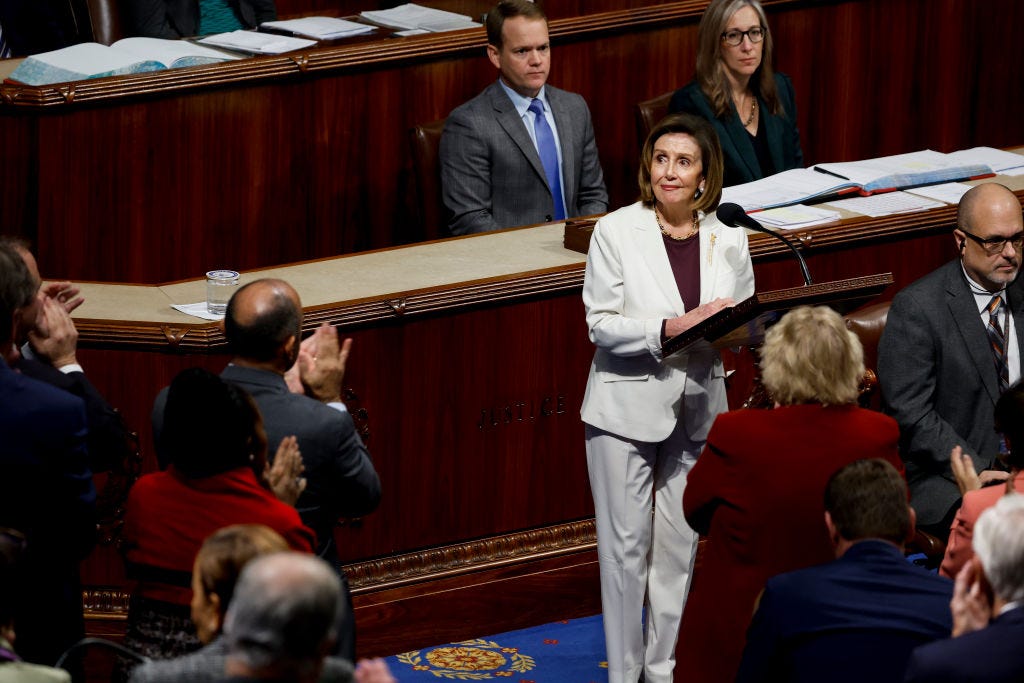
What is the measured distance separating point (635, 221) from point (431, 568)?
1101mm

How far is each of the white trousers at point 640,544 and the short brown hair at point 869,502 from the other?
1.12 meters

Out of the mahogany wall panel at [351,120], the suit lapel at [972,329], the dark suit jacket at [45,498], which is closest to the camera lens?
the dark suit jacket at [45,498]

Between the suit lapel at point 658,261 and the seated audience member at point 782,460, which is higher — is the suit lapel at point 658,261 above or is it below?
above

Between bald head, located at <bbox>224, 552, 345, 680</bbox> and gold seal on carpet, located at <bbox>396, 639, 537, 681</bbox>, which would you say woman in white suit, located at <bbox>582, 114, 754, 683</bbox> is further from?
bald head, located at <bbox>224, 552, 345, 680</bbox>

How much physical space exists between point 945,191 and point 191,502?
2.91 meters

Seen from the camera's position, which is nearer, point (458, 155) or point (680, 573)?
point (680, 573)

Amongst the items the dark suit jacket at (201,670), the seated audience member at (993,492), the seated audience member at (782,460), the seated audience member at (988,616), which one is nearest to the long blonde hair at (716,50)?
the seated audience member at (782,460)

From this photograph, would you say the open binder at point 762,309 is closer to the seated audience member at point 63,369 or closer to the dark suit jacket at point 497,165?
the seated audience member at point 63,369

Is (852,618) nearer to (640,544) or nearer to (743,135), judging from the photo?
(640,544)

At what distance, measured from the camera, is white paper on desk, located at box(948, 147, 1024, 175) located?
5141 mm

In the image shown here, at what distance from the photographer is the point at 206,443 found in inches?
109

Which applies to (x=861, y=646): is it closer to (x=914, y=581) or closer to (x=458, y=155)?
(x=914, y=581)

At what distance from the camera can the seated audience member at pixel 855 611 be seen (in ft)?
8.36

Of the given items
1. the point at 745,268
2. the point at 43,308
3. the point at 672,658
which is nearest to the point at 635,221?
the point at 745,268
